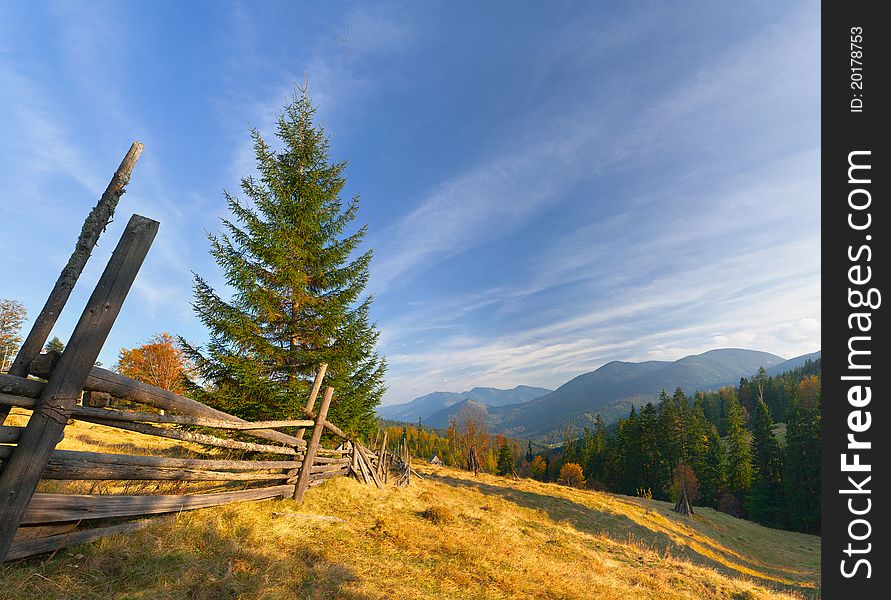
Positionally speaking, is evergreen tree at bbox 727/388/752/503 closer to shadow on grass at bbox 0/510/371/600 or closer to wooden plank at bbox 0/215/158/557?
shadow on grass at bbox 0/510/371/600

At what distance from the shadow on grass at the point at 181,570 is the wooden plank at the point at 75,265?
1503 millimetres

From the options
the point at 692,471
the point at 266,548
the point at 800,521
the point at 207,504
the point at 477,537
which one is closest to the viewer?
the point at 266,548

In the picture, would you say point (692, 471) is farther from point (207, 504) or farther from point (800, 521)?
point (207, 504)

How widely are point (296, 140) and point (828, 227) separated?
15144 millimetres

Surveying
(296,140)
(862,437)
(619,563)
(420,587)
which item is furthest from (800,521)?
(296,140)

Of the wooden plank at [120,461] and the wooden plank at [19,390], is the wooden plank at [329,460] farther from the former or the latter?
the wooden plank at [19,390]

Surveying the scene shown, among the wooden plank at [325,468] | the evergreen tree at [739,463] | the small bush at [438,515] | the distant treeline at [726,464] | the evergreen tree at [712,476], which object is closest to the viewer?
the small bush at [438,515]

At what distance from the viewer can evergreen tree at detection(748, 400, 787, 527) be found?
52562 mm

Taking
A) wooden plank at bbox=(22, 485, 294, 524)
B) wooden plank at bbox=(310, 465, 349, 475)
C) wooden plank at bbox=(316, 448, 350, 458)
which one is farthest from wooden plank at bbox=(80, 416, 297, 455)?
wooden plank at bbox=(316, 448, 350, 458)

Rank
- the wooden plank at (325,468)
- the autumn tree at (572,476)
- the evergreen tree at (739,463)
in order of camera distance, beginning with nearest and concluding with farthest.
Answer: the wooden plank at (325,468)
the evergreen tree at (739,463)
the autumn tree at (572,476)

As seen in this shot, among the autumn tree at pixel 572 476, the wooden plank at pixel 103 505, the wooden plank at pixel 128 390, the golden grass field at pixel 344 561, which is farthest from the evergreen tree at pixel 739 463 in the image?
the wooden plank at pixel 128 390

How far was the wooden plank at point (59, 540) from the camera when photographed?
3.35 m

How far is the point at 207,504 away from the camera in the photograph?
5.55 metres

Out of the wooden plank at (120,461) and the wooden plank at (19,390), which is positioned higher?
the wooden plank at (19,390)
